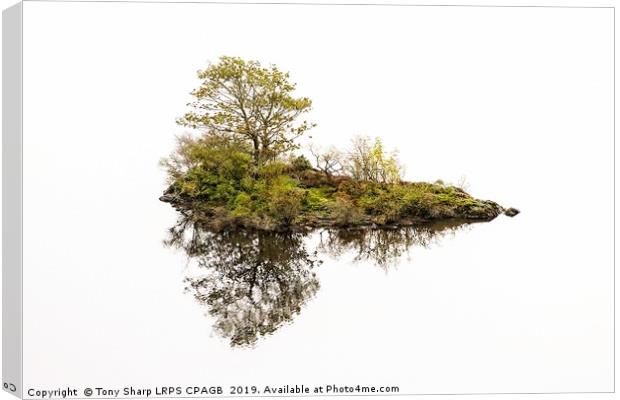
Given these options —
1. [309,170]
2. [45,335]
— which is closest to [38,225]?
[45,335]

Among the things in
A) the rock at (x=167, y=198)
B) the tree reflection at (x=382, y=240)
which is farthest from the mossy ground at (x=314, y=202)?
the tree reflection at (x=382, y=240)

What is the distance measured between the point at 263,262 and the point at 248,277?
0.98 ft

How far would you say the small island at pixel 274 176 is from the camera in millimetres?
10484

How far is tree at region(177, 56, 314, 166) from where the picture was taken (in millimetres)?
10359

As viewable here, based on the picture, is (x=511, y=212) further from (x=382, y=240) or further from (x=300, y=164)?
(x=300, y=164)

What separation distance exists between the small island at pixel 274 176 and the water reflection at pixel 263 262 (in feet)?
0.63

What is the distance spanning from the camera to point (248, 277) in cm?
977

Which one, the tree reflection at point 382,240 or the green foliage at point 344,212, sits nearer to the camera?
the tree reflection at point 382,240

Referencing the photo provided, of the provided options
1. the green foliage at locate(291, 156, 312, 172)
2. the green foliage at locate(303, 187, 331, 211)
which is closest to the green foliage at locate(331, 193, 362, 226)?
the green foliage at locate(303, 187, 331, 211)

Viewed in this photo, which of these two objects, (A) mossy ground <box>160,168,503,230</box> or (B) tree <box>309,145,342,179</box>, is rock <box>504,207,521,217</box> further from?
(B) tree <box>309,145,342,179</box>

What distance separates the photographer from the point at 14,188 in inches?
372

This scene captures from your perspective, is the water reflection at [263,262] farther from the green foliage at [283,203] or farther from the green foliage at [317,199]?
the green foliage at [317,199]

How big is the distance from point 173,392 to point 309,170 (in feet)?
10.5

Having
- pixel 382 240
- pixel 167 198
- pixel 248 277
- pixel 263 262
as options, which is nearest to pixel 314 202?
pixel 382 240
